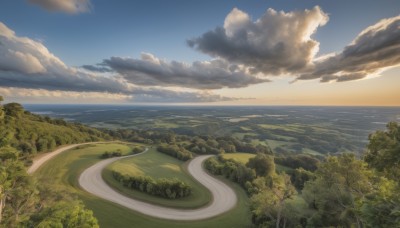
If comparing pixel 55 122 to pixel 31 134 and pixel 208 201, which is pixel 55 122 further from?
pixel 208 201

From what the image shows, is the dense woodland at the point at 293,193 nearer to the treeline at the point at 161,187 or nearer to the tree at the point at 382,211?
the tree at the point at 382,211

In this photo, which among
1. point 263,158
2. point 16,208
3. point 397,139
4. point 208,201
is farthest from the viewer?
point 263,158

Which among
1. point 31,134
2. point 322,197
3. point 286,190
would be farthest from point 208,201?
point 31,134

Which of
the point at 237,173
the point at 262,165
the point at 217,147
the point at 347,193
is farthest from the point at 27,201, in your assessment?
the point at 217,147

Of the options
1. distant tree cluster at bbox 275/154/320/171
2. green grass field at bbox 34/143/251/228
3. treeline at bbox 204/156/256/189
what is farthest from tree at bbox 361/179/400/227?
distant tree cluster at bbox 275/154/320/171

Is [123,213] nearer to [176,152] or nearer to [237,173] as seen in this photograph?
[237,173]

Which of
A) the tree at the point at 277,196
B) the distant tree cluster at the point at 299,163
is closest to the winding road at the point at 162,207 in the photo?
the tree at the point at 277,196
